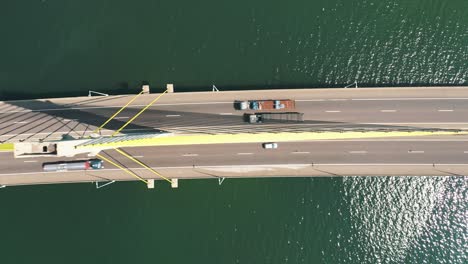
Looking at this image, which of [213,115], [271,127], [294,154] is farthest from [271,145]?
[213,115]

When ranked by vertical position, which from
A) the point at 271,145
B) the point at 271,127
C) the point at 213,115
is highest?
the point at 213,115

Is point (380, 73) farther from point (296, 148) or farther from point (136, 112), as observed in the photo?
point (136, 112)

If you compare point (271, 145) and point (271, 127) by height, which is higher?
point (271, 127)

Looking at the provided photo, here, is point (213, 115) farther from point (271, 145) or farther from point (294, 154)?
point (294, 154)

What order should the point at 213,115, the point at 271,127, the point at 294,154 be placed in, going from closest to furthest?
the point at 271,127
the point at 294,154
the point at 213,115

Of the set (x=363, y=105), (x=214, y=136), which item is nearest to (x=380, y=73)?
(x=363, y=105)

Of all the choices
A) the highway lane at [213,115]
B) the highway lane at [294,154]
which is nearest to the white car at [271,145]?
the highway lane at [294,154]

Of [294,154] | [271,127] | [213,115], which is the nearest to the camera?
[271,127]

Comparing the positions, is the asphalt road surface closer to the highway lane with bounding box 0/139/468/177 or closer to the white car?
the highway lane with bounding box 0/139/468/177
